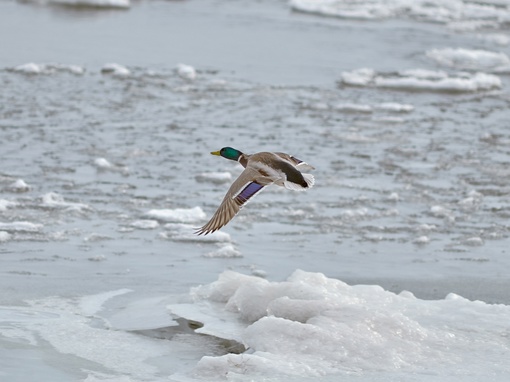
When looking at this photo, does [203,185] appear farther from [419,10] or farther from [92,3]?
[419,10]

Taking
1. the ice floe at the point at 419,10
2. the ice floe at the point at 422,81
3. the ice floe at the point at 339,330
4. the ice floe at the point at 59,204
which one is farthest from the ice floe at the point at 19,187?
the ice floe at the point at 419,10

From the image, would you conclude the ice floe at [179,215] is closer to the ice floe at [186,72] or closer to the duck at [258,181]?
the duck at [258,181]

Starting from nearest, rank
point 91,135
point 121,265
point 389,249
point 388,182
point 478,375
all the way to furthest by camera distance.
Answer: point 478,375 → point 121,265 → point 389,249 → point 388,182 → point 91,135

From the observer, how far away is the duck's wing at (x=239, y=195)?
5.58 m

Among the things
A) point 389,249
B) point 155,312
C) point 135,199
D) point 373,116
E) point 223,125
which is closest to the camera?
point 155,312

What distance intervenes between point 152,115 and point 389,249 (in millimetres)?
4119

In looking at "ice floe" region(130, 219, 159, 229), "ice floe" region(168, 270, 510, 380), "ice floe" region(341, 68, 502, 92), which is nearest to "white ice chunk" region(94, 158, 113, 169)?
"ice floe" region(130, 219, 159, 229)

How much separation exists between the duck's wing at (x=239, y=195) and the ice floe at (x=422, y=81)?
25.7 ft

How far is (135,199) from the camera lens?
28.2 feet

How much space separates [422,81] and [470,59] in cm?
196

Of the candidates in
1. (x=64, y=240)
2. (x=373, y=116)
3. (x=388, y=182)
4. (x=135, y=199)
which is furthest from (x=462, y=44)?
(x=64, y=240)

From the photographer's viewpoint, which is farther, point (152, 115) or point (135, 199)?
point (152, 115)

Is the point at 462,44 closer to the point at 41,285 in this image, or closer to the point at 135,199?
the point at 135,199

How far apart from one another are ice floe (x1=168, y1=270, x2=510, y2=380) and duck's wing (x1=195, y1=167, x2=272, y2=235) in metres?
0.59
